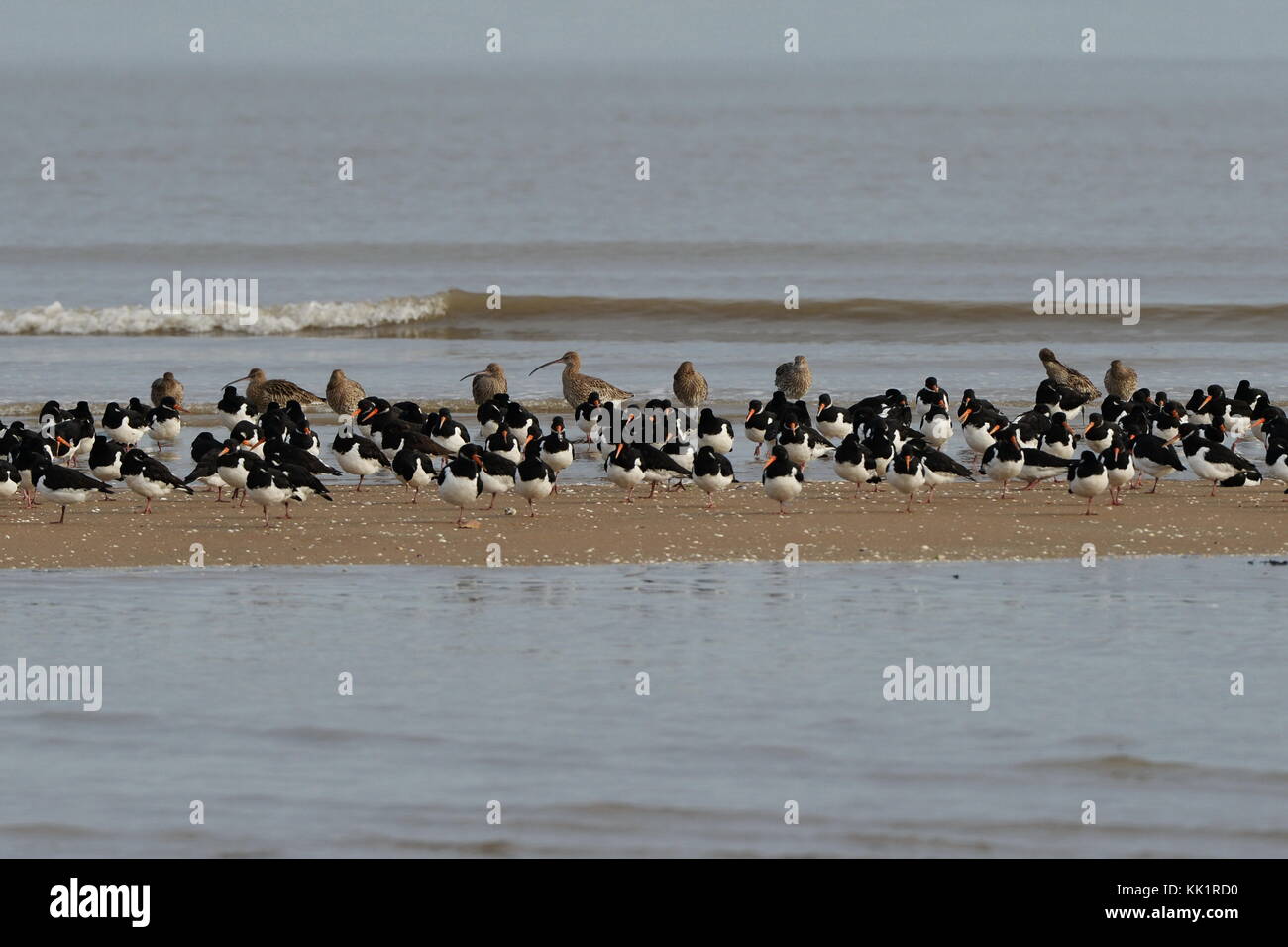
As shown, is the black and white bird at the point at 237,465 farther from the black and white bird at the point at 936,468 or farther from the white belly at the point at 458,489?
the black and white bird at the point at 936,468

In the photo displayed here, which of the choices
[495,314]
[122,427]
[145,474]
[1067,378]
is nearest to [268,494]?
[145,474]

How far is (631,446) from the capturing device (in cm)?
1869

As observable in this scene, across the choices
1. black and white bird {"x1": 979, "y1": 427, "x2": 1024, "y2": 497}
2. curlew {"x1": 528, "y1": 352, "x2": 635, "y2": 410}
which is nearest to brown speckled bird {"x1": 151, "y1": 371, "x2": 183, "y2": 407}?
curlew {"x1": 528, "y1": 352, "x2": 635, "y2": 410}

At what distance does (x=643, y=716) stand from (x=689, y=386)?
14993 millimetres

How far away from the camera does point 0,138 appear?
104m

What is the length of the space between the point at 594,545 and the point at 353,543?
6.59 ft

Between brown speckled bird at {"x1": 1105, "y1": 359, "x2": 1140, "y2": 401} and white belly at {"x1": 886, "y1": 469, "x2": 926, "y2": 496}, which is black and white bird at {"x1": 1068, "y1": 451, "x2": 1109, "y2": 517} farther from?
brown speckled bird at {"x1": 1105, "y1": 359, "x2": 1140, "y2": 401}

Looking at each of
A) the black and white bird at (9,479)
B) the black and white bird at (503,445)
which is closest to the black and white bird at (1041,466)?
the black and white bird at (503,445)

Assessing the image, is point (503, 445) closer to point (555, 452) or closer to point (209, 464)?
point (555, 452)

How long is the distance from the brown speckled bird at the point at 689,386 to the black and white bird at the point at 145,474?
30.0 feet

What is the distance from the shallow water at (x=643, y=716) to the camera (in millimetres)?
9469

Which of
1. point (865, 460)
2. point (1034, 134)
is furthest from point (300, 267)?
point (1034, 134)

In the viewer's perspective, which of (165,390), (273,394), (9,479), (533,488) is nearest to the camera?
(533,488)

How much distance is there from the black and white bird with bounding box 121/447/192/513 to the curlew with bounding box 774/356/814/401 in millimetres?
10674
